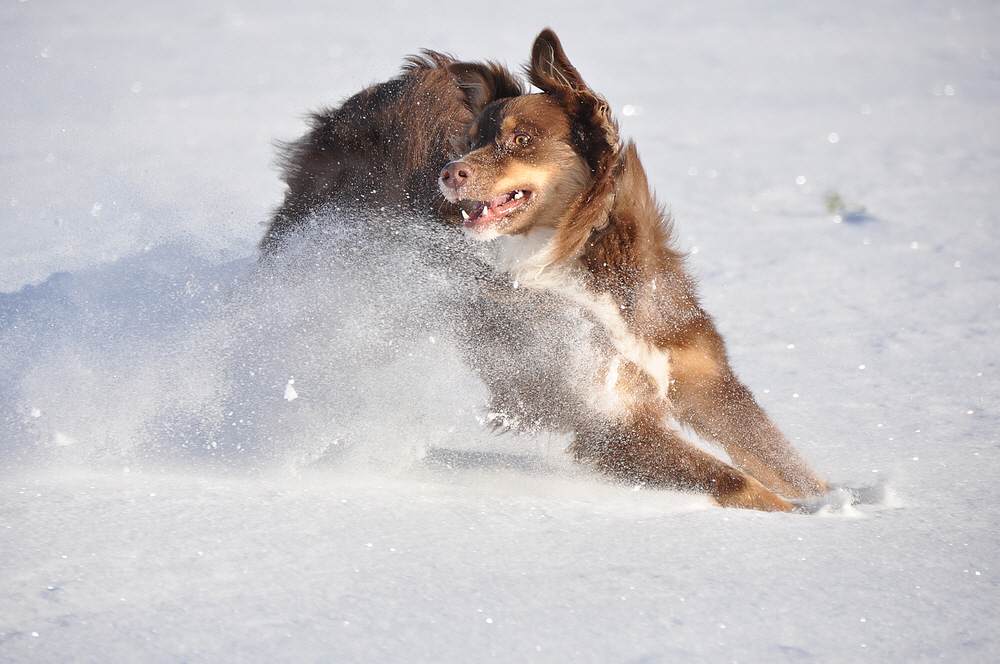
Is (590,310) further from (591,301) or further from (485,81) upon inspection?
(485,81)

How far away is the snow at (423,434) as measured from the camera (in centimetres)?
200

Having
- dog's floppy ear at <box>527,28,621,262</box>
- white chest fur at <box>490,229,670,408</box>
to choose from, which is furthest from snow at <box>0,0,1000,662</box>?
dog's floppy ear at <box>527,28,621,262</box>

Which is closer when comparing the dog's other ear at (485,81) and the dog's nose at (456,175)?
the dog's nose at (456,175)

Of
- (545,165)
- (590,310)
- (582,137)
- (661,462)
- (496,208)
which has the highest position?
(582,137)

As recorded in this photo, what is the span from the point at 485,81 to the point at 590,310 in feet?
3.68

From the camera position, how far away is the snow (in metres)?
2.00

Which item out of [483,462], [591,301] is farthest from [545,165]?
[483,462]

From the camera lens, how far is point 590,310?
9.73 ft

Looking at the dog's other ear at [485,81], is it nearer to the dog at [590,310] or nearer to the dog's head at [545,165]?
the dog at [590,310]

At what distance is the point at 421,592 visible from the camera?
208cm

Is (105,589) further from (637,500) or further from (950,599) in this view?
(950,599)

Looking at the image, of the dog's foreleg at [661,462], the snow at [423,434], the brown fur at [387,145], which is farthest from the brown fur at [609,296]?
the brown fur at [387,145]

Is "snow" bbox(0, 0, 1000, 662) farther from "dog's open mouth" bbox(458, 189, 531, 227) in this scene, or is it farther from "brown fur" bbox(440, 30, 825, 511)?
A: "dog's open mouth" bbox(458, 189, 531, 227)

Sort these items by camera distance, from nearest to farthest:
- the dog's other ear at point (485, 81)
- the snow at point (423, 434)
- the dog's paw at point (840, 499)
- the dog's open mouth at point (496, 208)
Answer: the snow at point (423, 434) → the dog's paw at point (840, 499) → the dog's open mouth at point (496, 208) → the dog's other ear at point (485, 81)
